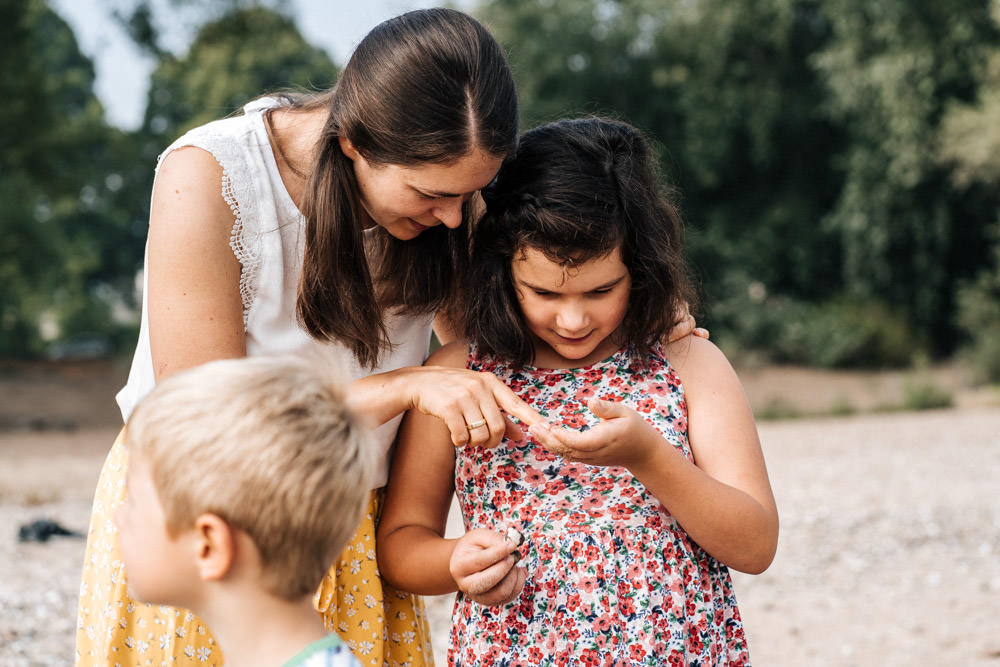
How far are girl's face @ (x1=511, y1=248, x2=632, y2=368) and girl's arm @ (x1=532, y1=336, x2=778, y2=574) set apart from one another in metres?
0.22

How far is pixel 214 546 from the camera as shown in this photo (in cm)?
148

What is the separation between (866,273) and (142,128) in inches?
805

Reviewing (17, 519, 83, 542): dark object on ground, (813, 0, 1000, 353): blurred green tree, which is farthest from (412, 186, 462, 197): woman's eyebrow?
(813, 0, 1000, 353): blurred green tree

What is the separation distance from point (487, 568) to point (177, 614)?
67 centimetres

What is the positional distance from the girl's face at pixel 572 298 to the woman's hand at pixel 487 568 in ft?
1.54

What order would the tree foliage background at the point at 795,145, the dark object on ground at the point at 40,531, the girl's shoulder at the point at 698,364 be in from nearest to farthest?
the girl's shoulder at the point at 698,364, the dark object on ground at the point at 40,531, the tree foliage background at the point at 795,145

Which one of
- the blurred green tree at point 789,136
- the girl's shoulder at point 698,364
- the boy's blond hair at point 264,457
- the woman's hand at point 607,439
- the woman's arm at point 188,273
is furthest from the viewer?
the blurred green tree at point 789,136

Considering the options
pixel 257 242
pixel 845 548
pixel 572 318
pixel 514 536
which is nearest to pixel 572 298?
pixel 572 318

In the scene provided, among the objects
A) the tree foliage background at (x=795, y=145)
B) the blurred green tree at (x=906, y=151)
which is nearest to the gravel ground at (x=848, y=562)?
the tree foliage background at (x=795, y=145)

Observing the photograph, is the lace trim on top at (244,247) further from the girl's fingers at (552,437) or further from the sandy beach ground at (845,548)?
the sandy beach ground at (845,548)

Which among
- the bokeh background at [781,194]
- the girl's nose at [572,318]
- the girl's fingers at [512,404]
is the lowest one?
the bokeh background at [781,194]

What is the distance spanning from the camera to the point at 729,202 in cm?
2350

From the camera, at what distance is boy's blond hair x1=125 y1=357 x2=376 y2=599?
4.80 ft

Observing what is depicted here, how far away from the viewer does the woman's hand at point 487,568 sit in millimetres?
1952
